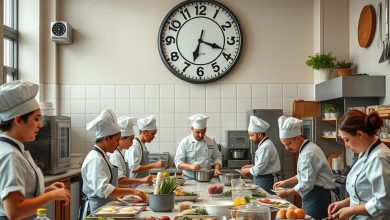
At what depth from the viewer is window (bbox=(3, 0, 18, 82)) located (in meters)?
6.59

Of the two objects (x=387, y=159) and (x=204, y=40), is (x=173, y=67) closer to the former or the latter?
(x=204, y=40)

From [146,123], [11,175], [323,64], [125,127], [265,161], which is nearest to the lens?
[11,175]

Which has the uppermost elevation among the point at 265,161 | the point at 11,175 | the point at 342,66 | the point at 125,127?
the point at 342,66

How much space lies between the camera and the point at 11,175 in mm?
2371

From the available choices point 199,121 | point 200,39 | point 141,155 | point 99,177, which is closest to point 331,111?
point 199,121

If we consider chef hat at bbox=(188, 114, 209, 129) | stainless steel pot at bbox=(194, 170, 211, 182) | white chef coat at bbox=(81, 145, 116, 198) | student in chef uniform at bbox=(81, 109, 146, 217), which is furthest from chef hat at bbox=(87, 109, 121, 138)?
chef hat at bbox=(188, 114, 209, 129)

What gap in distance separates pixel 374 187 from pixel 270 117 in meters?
3.86

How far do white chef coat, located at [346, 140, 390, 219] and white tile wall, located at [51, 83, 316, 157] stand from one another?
4033mm

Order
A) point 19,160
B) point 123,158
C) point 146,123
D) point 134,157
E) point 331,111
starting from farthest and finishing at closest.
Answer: point 331,111 < point 146,123 < point 134,157 < point 123,158 < point 19,160

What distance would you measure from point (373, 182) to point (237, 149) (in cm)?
392

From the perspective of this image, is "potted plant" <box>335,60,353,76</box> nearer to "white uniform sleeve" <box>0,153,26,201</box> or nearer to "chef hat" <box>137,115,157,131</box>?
"chef hat" <box>137,115,157,131</box>

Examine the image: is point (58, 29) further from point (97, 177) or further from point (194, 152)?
point (97, 177)

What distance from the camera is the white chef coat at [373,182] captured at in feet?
8.90

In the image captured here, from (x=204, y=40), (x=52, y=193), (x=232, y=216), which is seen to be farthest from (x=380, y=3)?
(x=52, y=193)
